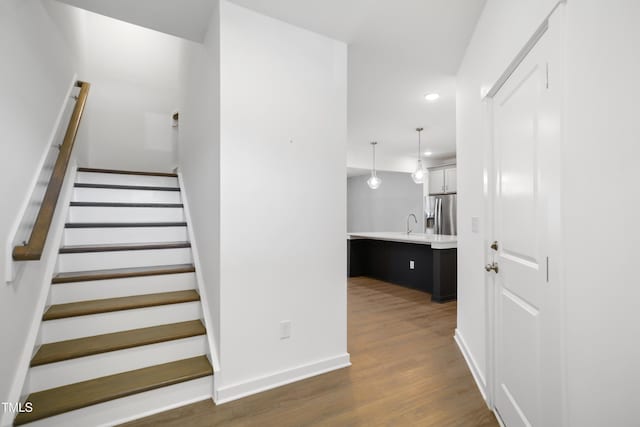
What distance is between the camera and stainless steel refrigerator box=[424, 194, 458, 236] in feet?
21.1

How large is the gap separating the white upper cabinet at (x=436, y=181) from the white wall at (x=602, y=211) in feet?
19.7

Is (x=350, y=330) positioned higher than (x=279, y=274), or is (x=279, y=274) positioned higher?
(x=279, y=274)

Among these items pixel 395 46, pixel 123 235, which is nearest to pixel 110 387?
pixel 123 235

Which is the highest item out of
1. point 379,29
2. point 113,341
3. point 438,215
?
point 379,29

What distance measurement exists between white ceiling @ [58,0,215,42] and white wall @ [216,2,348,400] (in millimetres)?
304

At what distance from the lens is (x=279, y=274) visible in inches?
86.5

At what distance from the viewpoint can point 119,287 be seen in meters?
2.41

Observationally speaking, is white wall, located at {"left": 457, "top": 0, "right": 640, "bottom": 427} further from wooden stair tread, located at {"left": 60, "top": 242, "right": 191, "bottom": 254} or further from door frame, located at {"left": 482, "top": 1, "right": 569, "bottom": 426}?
wooden stair tread, located at {"left": 60, "top": 242, "right": 191, "bottom": 254}

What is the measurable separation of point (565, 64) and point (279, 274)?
190 cm

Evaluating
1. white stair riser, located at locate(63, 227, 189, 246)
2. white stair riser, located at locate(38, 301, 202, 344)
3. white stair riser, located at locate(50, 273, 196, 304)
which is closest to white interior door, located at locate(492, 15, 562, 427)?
white stair riser, located at locate(38, 301, 202, 344)

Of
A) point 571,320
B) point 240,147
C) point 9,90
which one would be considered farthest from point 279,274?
point 9,90

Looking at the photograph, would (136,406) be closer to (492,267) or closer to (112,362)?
(112,362)

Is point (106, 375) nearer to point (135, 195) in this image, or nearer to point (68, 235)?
point (68, 235)

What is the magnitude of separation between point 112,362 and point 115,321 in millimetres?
318
